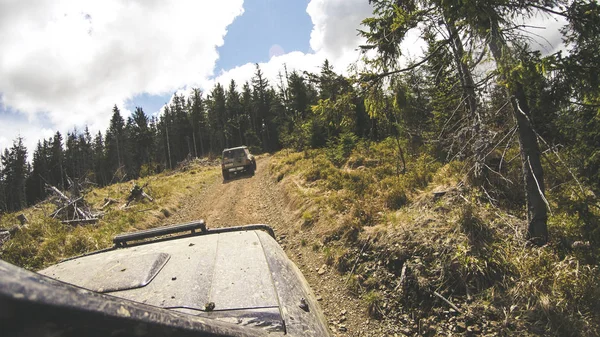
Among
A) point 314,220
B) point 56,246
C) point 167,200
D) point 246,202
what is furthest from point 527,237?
point 167,200

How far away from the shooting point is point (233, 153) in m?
19.8

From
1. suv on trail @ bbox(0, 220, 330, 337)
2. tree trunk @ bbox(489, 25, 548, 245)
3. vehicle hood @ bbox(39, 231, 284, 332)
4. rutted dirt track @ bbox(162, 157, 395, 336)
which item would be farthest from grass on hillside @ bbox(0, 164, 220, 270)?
tree trunk @ bbox(489, 25, 548, 245)

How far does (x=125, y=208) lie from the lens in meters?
11.9

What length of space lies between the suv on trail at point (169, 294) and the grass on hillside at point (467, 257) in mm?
2694

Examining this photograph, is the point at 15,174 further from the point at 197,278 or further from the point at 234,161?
the point at 197,278

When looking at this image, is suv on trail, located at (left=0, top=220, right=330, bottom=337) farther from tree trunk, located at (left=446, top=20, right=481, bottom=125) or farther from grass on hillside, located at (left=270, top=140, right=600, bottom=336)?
tree trunk, located at (left=446, top=20, right=481, bottom=125)

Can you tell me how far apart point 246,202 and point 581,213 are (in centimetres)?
988

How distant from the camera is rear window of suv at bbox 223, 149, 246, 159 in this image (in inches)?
769

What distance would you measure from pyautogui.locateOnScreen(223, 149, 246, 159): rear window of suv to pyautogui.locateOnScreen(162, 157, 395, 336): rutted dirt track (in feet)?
10.4

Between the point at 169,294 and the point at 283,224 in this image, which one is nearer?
the point at 169,294

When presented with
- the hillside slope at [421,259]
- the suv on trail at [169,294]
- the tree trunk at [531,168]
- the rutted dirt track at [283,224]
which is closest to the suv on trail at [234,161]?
the rutted dirt track at [283,224]

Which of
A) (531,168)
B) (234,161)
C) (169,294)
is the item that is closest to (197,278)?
(169,294)

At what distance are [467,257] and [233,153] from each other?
17057 mm

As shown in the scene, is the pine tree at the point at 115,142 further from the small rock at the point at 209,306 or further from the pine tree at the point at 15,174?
the small rock at the point at 209,306
